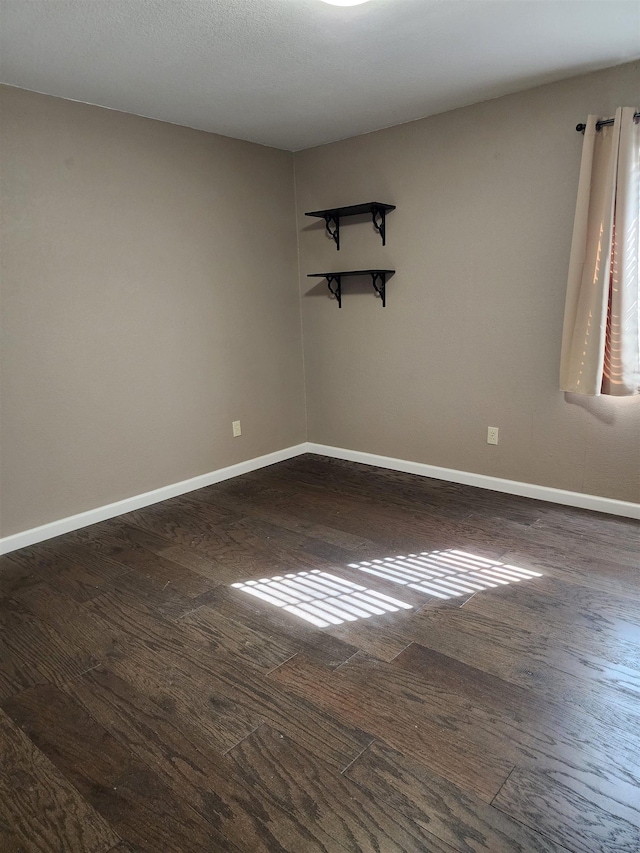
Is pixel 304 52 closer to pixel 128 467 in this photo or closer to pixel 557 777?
pixel 128 467

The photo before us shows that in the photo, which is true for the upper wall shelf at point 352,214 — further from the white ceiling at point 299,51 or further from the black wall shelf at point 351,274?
the white ceiling at point 299,51

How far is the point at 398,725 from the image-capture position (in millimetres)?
1677

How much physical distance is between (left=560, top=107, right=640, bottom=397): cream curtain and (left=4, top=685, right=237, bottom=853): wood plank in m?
2.56

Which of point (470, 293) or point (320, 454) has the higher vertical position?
point (470, 293)

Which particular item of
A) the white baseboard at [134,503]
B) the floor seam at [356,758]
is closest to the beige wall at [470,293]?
the white baseboard at [134,503]

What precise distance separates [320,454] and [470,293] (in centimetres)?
174

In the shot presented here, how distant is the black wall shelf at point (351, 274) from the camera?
3770 millimetres

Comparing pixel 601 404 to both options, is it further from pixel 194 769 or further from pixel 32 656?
pixel 32 656

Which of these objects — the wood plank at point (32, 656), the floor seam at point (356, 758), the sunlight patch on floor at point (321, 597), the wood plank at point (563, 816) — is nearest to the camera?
the wood plank at point (563, 816)

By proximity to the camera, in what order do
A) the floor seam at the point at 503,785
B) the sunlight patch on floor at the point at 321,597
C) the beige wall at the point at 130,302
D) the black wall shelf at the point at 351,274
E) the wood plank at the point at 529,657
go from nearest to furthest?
the floor seam at the point at 503,785
the wood plank at the point at 529,657
the sunlight patch on floor at the point at 321,597
the beige wall at the point at 130,302
the black wall shelf at the point at 351,274

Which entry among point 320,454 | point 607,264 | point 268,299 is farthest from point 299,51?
point 320,454

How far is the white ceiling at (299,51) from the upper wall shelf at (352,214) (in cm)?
53

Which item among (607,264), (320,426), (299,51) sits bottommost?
(320,426)

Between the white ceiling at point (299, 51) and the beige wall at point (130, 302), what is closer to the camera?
the white ceiling at point (299, 51)
